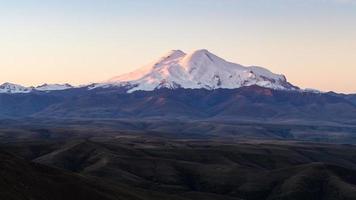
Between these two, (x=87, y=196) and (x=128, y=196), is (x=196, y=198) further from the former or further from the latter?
(x=87, y=196)

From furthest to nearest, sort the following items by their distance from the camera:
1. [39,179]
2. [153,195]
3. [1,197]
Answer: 1. [153,195]
2. [39,179]
3. [1,197]

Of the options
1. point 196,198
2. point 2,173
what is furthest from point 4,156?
point 196,198

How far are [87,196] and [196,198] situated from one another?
227ft

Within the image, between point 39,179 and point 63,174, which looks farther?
point 63,174

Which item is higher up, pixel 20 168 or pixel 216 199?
pixel 20 168

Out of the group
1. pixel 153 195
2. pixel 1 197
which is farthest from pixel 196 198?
pixel 1 197

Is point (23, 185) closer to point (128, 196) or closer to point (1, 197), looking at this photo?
point (1, 197)

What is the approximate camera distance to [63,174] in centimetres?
14412

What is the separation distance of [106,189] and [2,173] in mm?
31432

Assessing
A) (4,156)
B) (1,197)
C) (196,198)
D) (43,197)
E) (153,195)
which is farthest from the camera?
(196,198)

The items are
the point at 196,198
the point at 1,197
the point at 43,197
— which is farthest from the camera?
the point at 196,198

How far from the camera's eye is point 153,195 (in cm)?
16512

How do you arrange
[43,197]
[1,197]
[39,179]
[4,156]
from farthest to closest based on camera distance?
[4,156] < [39,179] < [43,197] < [1,197]

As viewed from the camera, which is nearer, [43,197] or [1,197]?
[1,197]
